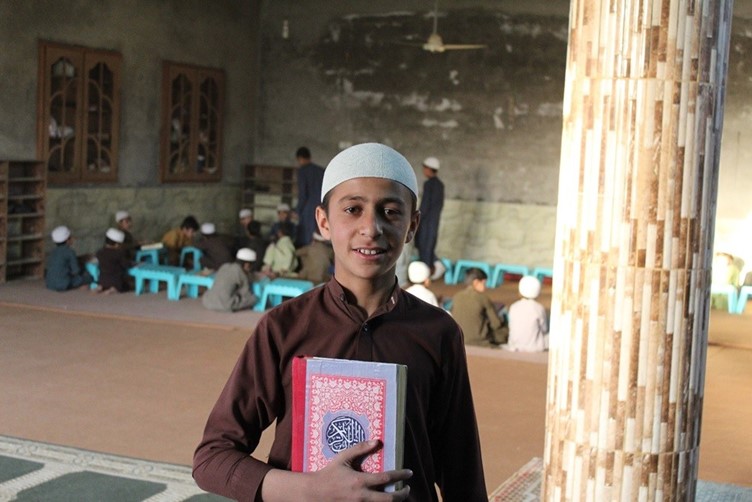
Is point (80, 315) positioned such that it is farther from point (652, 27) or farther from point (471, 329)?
point (652, 27)

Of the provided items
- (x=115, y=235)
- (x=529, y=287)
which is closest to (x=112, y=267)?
(x=115, y=235)

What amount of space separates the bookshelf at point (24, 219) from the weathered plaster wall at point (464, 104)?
3.98 m

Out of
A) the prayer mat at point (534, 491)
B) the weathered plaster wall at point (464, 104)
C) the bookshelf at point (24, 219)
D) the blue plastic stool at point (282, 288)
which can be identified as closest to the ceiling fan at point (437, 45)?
the weathered plaster wall at point (464, 104)

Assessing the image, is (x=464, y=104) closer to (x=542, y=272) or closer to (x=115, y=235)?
(x=542, y=272)

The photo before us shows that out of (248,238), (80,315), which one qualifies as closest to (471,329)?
(80,315)

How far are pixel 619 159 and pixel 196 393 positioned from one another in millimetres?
3598

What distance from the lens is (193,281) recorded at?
921 centimetres

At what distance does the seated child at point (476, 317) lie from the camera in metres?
7.55

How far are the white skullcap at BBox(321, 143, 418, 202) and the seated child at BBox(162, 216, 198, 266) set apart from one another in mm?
9785

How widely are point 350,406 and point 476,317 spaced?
243 inches

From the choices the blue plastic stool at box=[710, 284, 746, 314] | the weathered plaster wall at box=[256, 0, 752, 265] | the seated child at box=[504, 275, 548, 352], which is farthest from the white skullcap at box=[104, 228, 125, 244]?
the blue plastic stool at box=[710, 284, 746, 314]

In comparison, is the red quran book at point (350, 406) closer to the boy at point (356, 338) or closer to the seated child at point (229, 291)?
the boy at point (356, 338)

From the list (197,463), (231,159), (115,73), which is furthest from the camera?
(231,159)

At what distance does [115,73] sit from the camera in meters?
11.0
